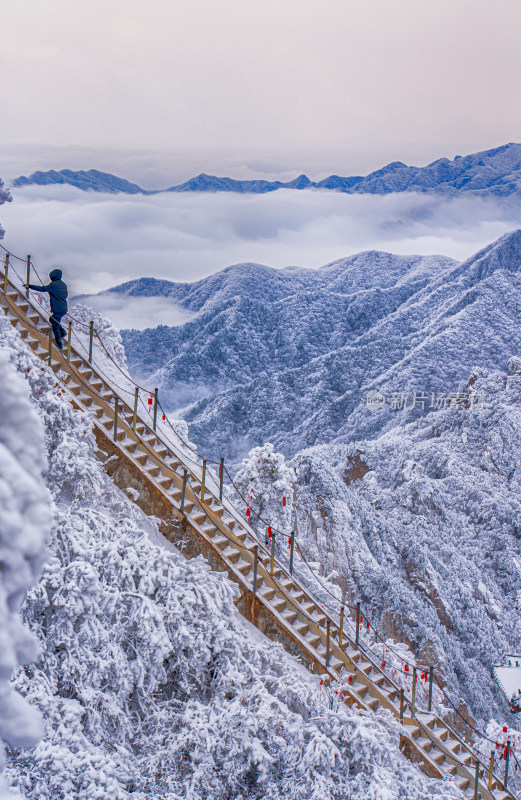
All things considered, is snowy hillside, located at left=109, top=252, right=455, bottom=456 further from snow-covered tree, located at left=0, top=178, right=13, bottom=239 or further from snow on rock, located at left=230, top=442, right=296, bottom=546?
snow-covered tree, located at left=0, top=178, right=13, bottom=239

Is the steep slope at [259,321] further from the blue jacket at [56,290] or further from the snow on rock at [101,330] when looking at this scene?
the blue jacket at [56,290]

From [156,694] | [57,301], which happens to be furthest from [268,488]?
Result: [156,694]

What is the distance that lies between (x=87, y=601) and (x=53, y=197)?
127 ft

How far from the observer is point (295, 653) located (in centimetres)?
1125

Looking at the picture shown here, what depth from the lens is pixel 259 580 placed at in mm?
11695

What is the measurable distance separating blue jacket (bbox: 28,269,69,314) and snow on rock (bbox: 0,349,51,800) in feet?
33.1

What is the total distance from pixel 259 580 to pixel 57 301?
5795 millimetres

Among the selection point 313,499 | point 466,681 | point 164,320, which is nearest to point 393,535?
point 313,499

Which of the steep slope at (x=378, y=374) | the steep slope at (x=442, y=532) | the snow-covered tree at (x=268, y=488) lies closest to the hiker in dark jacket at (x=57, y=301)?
the snow-covered tree at (x=268, y=488)

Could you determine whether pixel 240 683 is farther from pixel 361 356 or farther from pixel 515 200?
pixel 515 200

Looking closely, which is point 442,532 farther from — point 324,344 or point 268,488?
point 324,344

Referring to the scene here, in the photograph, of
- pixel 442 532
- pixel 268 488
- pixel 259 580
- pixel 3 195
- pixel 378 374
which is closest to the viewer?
pixel 259 580

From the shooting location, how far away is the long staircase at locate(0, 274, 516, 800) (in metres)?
11.3

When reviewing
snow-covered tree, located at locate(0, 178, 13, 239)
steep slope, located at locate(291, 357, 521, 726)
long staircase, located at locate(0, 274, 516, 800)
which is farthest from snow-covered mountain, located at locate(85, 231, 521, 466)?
snow-covered tree, located at locate(0, 178, 13, 239)
